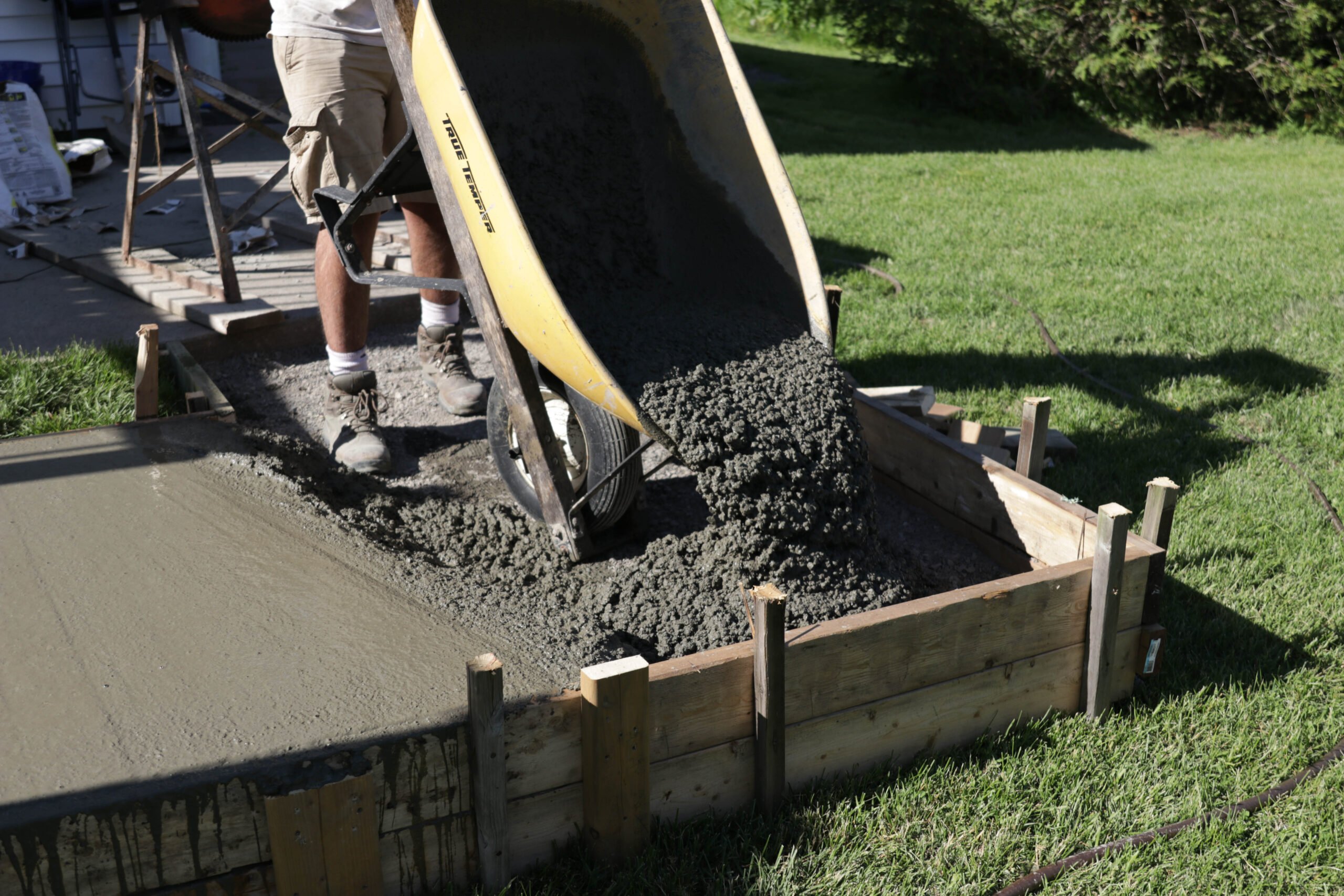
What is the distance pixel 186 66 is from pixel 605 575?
329 cm

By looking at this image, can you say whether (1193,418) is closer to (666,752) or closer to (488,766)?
(666,752)

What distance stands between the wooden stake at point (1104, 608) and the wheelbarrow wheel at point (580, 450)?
116 cm

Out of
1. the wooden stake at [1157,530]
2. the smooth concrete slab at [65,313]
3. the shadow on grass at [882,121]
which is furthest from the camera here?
the shadow on grass at [882,121]

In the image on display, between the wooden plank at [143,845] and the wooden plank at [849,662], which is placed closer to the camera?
the wooden plank at [143,845]

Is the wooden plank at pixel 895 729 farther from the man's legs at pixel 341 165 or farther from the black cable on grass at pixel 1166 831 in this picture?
the man's legs at pixel 341 165

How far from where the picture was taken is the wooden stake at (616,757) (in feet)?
6.41

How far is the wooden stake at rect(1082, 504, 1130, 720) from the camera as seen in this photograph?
240 centimetres

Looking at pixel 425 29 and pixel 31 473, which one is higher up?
pixel 425 29

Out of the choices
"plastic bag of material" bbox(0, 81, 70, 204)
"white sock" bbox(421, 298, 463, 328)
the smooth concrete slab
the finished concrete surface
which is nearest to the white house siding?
"plastic bag of material" bbox(0, 81, 70, 204)

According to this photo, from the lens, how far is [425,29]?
256cm

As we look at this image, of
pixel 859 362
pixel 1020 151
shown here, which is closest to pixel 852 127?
pixel 1020 151

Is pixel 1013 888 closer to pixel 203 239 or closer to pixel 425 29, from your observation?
pixel 425 29

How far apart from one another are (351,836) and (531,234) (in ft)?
5.14

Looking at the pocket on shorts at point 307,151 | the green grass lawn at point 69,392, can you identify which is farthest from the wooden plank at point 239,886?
the pocket on shorts at point 307,151
